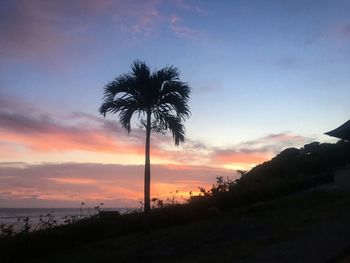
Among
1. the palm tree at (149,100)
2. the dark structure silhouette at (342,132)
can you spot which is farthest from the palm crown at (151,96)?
the dark structure silhouette at (342,132)

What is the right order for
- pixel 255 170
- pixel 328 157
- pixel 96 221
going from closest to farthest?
pixel 96 221, pixel 328 157, pixel 255 170

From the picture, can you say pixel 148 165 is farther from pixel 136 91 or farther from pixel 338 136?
pixel 338 136

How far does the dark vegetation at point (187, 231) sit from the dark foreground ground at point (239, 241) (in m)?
0.03

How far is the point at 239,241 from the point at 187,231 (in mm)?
3363

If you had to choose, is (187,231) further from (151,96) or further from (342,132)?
(342,132)

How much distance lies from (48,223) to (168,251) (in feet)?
20.1

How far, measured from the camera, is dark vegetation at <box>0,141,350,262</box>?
14.7 meters

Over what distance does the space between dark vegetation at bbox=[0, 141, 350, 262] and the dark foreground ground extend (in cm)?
3

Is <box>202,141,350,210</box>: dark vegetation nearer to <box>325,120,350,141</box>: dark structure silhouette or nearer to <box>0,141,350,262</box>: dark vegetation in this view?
<box>0,141,350,262</box>: dark vegetation

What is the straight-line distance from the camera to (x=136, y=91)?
731 inches

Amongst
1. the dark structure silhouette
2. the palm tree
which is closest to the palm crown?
the palm tree

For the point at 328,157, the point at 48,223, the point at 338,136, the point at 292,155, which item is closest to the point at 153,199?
the point at 48,223

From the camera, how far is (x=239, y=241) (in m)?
15.1

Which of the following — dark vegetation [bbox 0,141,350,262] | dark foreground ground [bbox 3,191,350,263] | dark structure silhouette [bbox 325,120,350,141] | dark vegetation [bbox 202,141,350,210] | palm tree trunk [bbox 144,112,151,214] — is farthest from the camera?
dark structure silhouette [bbox 325,120,350,141]
